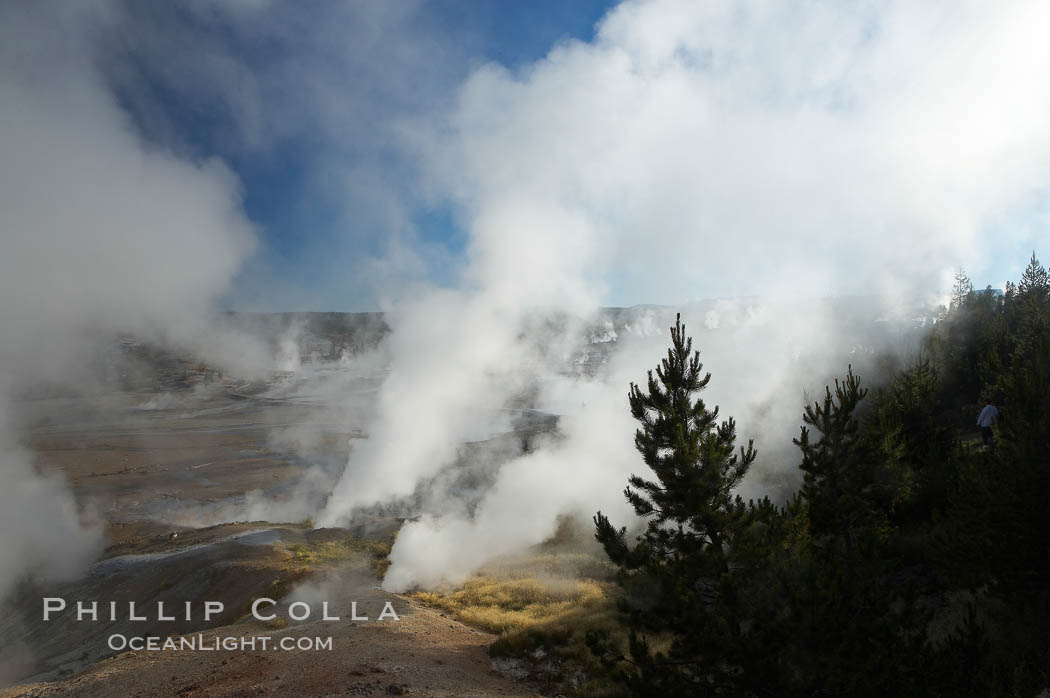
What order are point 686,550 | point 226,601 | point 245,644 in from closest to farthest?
point 686,550
point 245,644
point 226,601

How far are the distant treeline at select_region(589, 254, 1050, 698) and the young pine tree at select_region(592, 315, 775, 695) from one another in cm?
3

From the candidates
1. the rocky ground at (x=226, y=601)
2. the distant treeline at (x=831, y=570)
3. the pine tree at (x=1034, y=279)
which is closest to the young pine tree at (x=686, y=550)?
the distant treeline at (x=831, y=570)

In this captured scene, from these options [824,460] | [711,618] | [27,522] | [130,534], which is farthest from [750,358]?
[27,522]

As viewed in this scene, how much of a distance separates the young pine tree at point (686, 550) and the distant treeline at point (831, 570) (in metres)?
0.03

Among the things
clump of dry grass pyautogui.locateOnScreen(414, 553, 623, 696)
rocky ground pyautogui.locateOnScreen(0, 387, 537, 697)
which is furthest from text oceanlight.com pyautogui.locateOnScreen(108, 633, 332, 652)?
clump of dry grass pyautogui.locateOnScreen(414, 553, 623, 696)

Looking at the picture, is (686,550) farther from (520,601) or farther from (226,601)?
(226,601)

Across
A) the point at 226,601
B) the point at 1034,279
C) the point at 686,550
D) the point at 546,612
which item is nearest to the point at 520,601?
the point at 546,612

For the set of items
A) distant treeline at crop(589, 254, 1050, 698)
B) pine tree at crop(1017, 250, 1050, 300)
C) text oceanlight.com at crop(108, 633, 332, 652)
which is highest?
pine tree at crop(1017, 250, 1050, 300)

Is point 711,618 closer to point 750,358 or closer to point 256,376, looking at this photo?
point 750,358

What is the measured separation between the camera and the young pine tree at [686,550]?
6246 mm

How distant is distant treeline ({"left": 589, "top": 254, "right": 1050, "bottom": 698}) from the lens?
5637 millimetres

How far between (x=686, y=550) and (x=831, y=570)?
294cm

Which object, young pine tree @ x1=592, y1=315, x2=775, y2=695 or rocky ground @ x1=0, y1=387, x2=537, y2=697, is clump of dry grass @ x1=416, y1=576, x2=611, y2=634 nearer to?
rocky ground @ x1=0, y1=387, x2=537, y2=697

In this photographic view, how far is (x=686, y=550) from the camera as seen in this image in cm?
902
